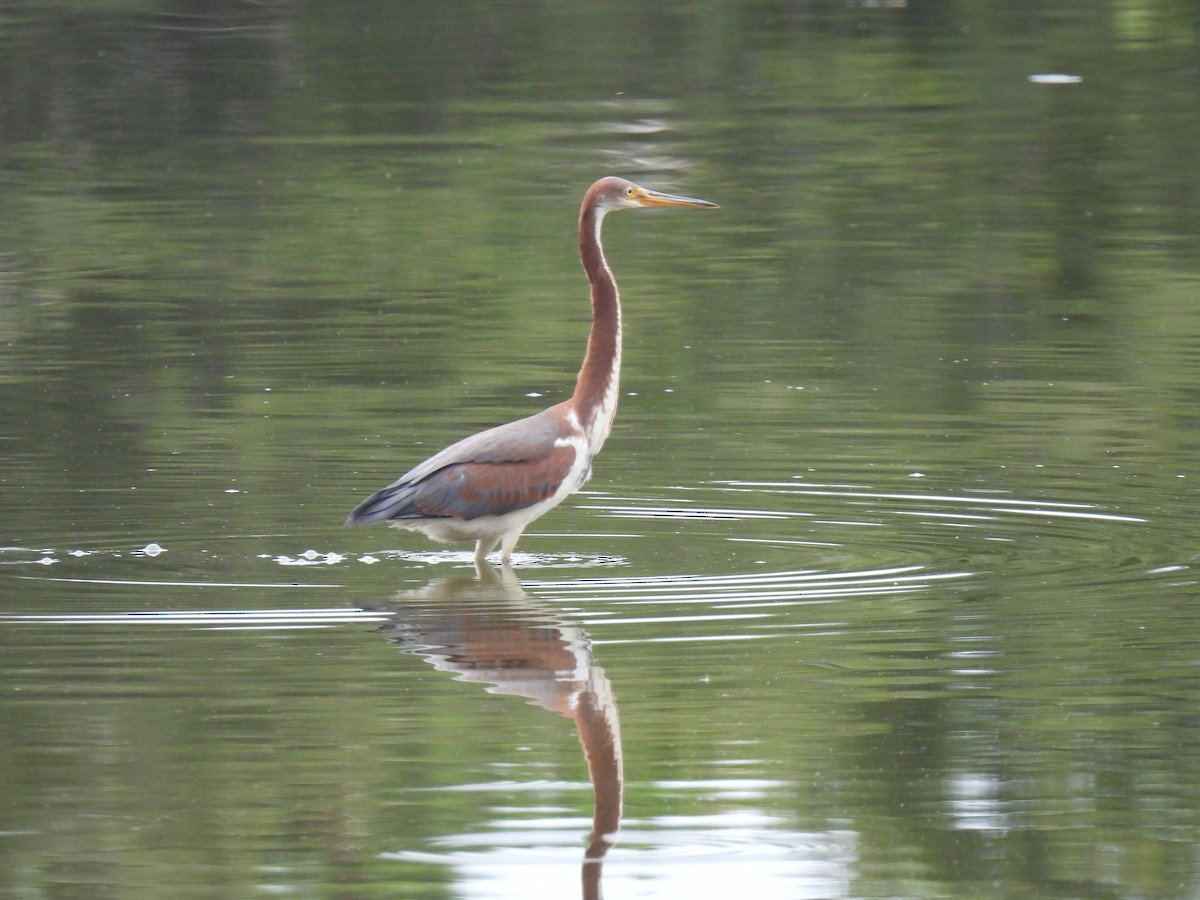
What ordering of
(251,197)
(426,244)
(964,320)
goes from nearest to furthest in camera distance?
(964,320) → (426,244) → (251,197)

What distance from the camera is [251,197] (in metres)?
23.9

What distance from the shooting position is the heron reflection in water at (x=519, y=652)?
787 cm

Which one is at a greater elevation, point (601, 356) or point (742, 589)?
point (601, 356)

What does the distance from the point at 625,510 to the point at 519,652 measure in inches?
99.3

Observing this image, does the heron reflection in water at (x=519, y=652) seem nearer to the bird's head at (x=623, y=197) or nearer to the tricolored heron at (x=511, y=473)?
the tricolored heron at (x=511, y=473)

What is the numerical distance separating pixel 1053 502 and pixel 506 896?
18.3ft

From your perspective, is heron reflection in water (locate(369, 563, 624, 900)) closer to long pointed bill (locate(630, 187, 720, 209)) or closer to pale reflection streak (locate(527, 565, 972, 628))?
pale reflection streak (locate(527, 565, 972, 628))

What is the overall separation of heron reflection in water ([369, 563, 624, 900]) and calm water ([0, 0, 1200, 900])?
3 cm

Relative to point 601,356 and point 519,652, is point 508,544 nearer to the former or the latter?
point 601,356

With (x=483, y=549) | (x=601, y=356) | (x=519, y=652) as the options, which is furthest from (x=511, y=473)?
(x=519, y=652)

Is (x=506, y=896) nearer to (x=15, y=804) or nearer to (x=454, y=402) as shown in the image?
(x=15, y=804)

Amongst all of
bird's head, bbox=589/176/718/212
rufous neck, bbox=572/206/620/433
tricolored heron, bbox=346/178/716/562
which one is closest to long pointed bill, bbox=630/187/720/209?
bird's head, bbox=589/176/718/212

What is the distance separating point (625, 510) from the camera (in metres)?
11.8

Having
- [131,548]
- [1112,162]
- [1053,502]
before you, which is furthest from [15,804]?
[1112,162]
